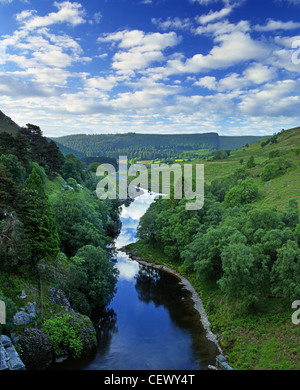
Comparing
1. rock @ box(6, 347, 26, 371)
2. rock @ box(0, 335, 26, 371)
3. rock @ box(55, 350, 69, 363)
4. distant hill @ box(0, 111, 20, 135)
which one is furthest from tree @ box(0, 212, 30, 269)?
distant hill @ box(0, 111, 20, 135)

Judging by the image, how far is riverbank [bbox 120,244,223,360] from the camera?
110 ft

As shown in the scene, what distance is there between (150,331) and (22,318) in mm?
15601

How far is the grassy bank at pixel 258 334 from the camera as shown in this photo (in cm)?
2730

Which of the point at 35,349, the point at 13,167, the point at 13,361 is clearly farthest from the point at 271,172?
the point at 13,361

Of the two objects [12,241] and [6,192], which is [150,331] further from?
[6,192]

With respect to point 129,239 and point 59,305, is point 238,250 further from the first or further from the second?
point 129,239

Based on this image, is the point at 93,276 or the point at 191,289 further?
the point at 191,289

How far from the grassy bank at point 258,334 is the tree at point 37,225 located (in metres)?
23.1

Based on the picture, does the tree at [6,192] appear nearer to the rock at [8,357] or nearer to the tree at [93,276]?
the tree at [93,276]

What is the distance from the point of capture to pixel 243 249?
110 feet

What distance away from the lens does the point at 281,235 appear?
35.4m

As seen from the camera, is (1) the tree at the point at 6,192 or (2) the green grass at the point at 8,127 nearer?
(1) the tree at the point at 6,192

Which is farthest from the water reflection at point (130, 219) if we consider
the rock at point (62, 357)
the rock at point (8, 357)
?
the rock at point (8, 357)

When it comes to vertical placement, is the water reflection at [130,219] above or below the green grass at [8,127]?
below
